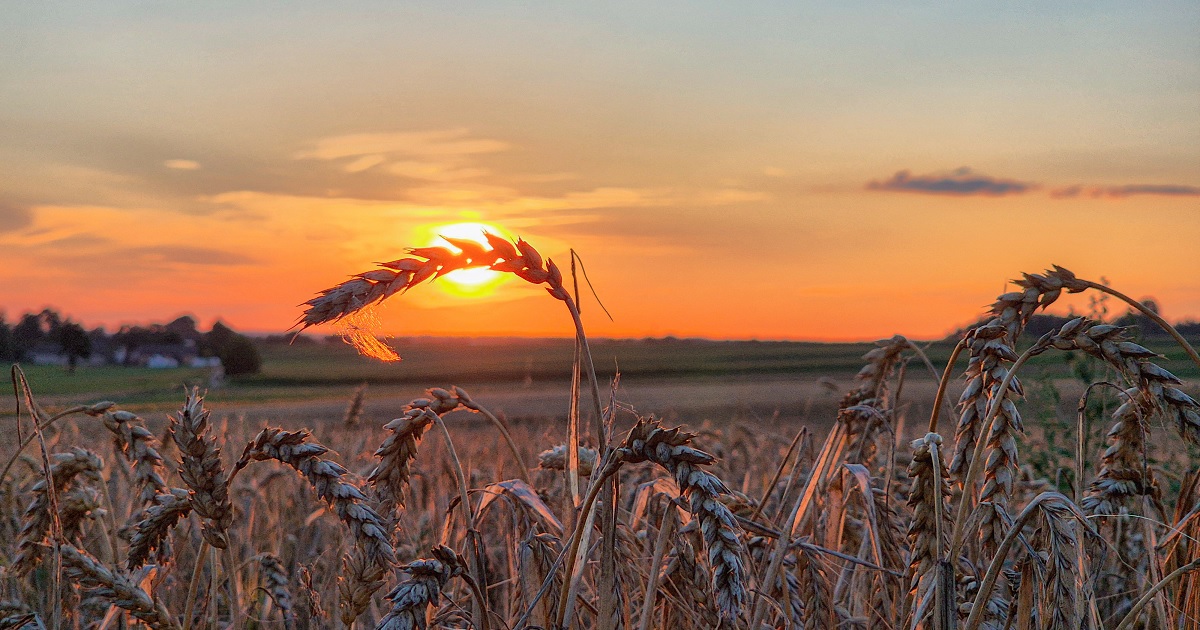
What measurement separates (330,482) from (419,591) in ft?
1.17

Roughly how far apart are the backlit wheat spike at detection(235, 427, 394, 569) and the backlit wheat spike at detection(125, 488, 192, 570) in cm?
32

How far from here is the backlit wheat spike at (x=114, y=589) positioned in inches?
85.4

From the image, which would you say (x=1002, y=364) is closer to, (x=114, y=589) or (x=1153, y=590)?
(x=1153, y=590)

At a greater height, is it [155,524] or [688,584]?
[155,524]

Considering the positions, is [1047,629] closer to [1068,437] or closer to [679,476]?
[679,476]

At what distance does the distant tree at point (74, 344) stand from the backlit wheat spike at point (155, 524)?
1336 inches

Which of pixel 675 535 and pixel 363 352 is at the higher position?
pixel 363 352

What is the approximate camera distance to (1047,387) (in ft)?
18.8

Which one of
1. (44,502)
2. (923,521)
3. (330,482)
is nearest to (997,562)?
(923,521)

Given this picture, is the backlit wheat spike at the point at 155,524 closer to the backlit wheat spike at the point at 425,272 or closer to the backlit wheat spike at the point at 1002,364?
the backlit wheat spike at the point at 425,272

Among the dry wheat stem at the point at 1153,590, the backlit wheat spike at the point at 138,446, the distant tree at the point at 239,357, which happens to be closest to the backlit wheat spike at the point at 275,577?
the backlit wheat spike at the point at 138,446

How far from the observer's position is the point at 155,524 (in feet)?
7.39

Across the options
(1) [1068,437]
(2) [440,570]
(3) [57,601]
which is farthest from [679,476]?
(1) [1068,437]

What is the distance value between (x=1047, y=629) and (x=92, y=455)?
2.89m
